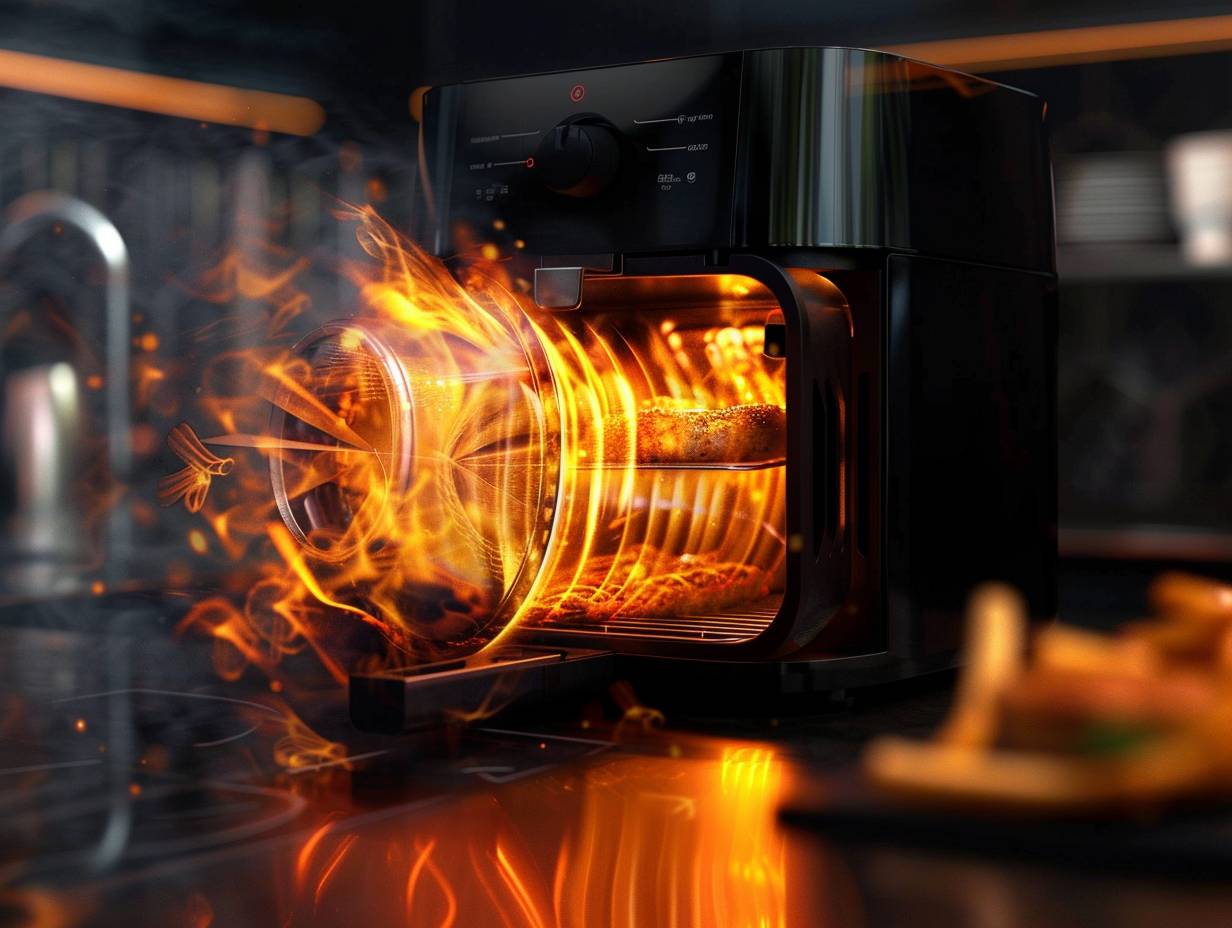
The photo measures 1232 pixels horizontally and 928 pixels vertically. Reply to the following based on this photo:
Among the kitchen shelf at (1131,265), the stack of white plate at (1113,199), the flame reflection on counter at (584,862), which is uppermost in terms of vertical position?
the stack of white plate at (1113,199)

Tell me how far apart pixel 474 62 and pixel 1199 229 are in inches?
32.4

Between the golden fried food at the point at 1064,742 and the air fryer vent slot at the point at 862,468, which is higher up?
the air fryer vent slot at the point at 862,468

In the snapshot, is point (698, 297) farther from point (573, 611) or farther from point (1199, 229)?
Result: point (1199, 229)

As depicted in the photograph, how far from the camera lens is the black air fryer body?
876mm

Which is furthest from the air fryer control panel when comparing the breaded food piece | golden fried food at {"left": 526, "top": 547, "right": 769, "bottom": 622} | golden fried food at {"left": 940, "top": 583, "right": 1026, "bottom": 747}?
golden fried food at {"left": 940, "top": 583, "right": 1026, "bottom": 747}

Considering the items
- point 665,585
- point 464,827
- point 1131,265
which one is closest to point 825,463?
point 665,585

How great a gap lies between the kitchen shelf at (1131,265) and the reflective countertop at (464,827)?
0.81 meters

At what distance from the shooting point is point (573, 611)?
37.4 inches

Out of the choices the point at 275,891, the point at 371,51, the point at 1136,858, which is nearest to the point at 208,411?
the point at 371,51

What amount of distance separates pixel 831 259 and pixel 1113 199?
2.89 feet

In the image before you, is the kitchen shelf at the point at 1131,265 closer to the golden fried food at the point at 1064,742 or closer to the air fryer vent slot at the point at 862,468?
the air fryer vent slot at the point at 862,468

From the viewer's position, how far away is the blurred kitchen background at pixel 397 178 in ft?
4.64

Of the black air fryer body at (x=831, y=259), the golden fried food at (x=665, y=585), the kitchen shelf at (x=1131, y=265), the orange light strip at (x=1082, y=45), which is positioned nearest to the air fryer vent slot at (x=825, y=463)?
the black air fryer body at (x=831, y=259)

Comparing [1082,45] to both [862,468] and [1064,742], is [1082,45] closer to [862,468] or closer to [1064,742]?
[862,468]
